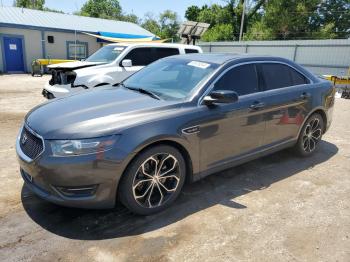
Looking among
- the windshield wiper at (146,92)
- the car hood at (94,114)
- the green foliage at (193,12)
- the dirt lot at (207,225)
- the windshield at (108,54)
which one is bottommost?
the dirt lot at (207,225)

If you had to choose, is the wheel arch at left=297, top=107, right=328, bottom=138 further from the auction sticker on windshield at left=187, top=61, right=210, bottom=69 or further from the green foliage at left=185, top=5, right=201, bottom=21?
the green foliage at left=185, top=5, right=201, bottom=21

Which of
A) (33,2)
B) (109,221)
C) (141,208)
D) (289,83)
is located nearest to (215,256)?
(141,208)

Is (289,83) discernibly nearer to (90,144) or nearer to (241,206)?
(241,206)

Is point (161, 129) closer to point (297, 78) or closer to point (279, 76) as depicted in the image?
point (279, 76)

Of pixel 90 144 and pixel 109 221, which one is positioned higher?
pixel 90 144

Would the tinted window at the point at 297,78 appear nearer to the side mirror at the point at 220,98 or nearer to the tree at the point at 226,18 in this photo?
the side mirror at the point at 220,98

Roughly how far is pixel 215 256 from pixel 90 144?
1.49 m

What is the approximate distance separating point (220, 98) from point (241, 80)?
757 mm


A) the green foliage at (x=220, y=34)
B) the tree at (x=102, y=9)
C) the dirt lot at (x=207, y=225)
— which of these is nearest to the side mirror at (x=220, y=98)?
the dirt lot at (x=207, y=225)

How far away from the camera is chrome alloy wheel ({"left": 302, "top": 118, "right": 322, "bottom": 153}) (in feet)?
16.8

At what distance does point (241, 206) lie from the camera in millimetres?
3688

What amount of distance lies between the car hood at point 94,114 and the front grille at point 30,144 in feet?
0.26

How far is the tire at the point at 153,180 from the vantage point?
3115 mm

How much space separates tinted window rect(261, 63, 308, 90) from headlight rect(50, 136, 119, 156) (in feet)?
8.13
